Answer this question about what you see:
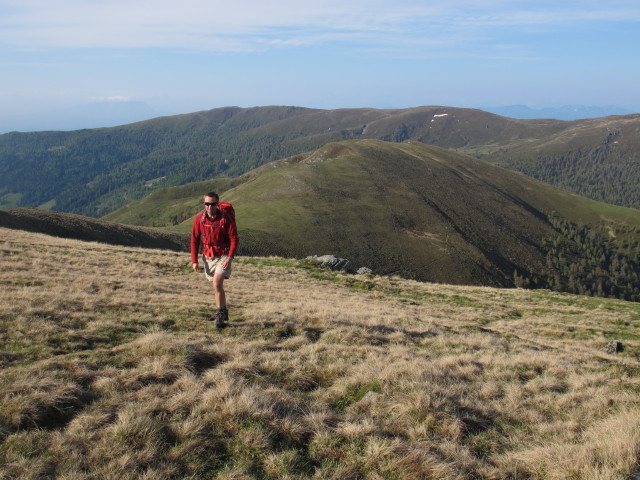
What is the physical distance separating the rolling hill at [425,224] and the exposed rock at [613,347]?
7889 cm

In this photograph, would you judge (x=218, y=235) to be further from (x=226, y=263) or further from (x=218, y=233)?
(x=226, y=263)

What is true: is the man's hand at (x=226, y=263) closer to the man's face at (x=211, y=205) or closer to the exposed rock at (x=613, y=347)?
the man's face at (x=211, y=205)

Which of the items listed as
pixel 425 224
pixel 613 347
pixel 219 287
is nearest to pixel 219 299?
pixel 219 287

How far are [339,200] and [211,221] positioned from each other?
127078 mm

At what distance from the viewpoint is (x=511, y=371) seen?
1051cm

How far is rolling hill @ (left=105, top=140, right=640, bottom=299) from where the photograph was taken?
370 feet

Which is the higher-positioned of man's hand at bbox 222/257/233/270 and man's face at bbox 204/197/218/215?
man's face at bbox 204/197/218/215

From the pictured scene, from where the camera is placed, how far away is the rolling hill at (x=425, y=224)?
11269cm

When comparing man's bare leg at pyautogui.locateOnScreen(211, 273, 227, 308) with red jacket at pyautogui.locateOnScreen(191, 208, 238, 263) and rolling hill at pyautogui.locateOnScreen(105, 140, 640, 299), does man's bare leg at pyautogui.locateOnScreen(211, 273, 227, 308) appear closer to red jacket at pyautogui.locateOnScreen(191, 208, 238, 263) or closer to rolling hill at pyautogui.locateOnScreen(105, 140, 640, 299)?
red jacket at pyautogui.locateOnScreen(191, 208, 238, 263)

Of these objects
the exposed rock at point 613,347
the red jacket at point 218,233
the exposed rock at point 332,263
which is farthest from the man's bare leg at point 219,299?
the exposed rock at point 332,263

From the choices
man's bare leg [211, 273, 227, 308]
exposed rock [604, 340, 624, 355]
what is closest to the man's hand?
man's bare leg [211, 273, 227, 308]

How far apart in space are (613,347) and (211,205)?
19.3 meters

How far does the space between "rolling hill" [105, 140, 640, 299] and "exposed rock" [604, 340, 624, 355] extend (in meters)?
78.9

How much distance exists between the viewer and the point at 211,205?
12.1 metres
